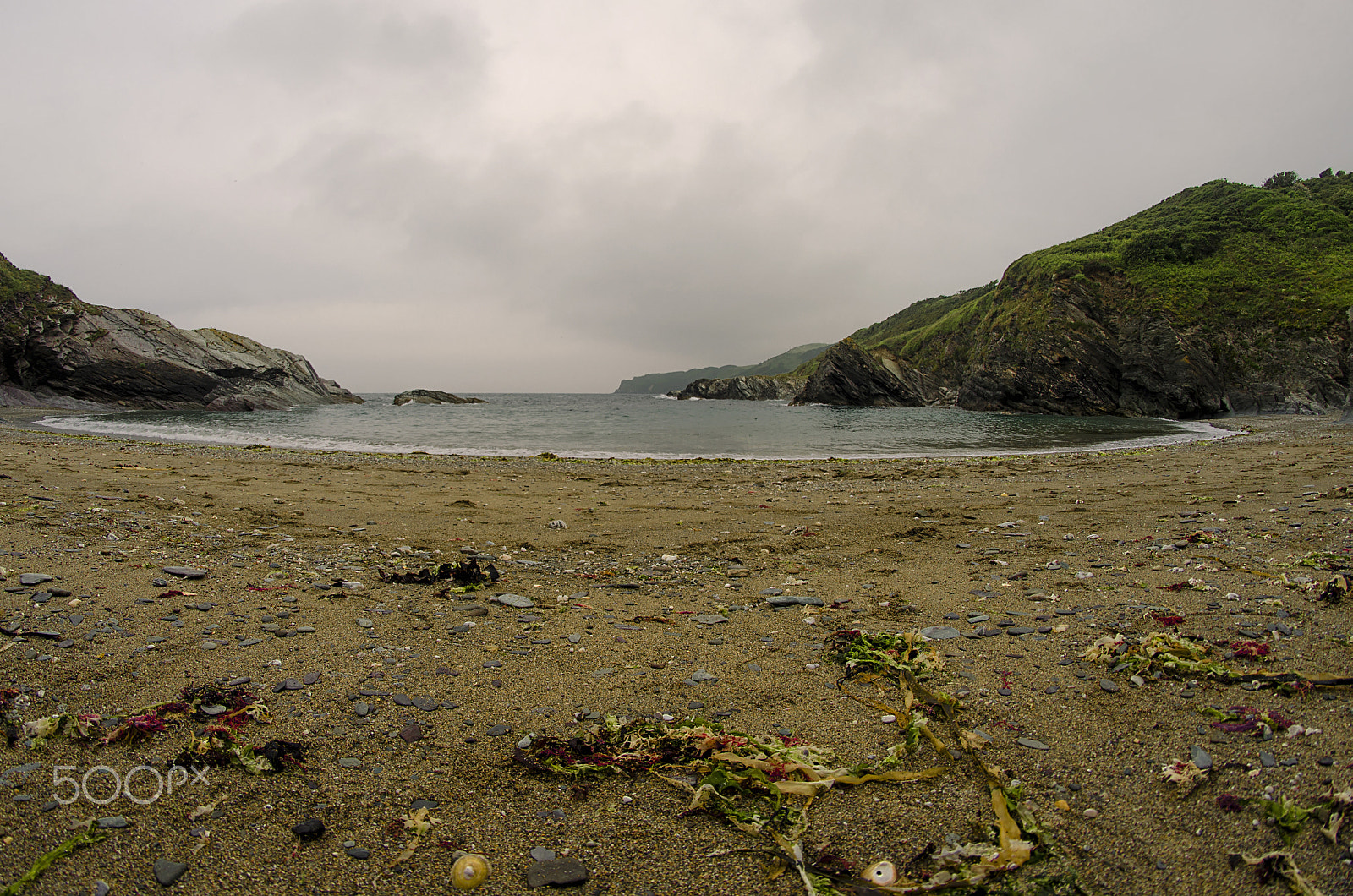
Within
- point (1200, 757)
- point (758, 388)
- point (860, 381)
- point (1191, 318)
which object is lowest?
point (1200, 757)

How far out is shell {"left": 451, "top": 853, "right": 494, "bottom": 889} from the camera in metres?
2.47

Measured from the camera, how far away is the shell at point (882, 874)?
2.47 metres

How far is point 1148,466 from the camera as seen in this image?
58.4 ft

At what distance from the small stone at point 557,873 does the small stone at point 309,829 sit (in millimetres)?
1067

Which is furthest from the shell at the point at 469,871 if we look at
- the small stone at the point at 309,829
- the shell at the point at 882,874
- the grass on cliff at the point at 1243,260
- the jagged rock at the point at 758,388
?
the jagged rock at the point at 758,388

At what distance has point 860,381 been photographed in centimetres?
8756

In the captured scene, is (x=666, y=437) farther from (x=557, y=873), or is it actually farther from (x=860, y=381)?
(x=860, y=381)

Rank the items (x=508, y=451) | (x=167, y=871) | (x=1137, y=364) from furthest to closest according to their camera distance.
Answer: (x=1137, y=364), (x=508, y=451), (x=167, y=871)

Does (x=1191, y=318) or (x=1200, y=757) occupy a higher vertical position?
(x=1191, y=318)

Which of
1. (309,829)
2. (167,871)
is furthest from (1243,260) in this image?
(167,871)

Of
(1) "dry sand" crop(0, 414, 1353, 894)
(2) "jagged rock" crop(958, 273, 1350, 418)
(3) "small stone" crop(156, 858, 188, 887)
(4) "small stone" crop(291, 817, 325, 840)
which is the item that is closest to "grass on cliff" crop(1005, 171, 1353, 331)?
(2) "jagged rock" crop(958, 273, 1350, 418)

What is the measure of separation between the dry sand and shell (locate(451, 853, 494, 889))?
6 cm

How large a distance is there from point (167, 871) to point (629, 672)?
2.78 metres

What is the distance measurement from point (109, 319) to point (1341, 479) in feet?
294
